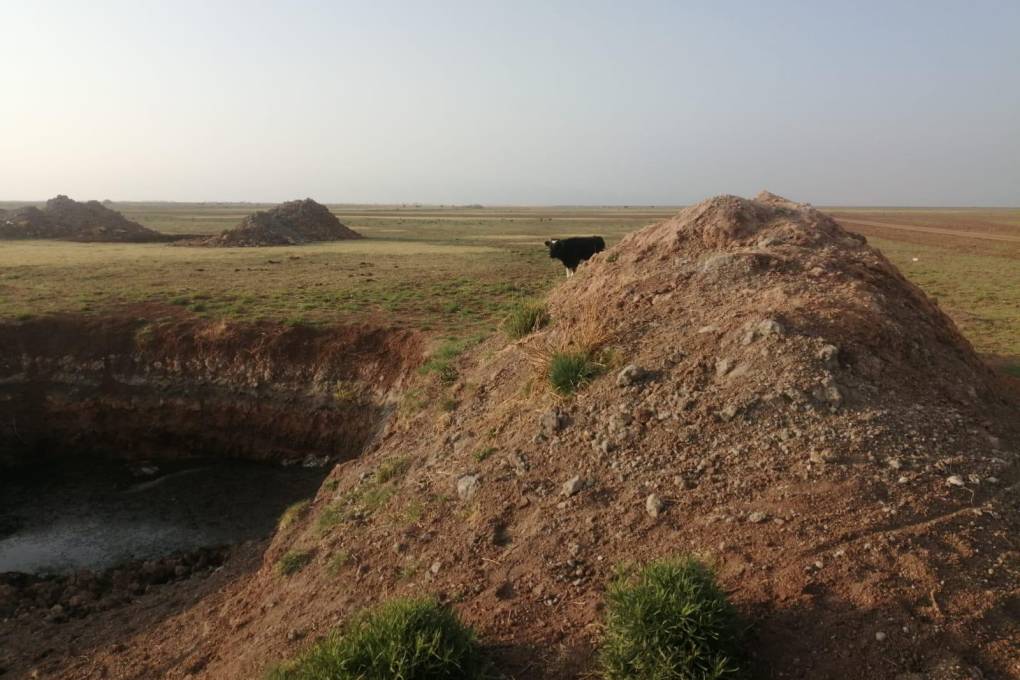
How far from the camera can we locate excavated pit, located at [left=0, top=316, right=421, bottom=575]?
12.2m

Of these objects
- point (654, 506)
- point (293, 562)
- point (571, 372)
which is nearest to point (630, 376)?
point (571, 372)

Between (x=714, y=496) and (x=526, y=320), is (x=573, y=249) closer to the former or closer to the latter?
(x=526, y=320)

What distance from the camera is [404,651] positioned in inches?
141

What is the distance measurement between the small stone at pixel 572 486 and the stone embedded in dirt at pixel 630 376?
1.18 m

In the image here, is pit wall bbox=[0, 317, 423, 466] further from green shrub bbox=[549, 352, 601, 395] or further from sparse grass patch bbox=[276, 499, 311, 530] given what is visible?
green shrub bbox=[549, 352, 601, 395]

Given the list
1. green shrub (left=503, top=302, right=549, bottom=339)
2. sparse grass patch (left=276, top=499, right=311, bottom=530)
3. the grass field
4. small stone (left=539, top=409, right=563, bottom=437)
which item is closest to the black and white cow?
the grass field

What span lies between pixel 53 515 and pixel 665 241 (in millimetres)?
11463

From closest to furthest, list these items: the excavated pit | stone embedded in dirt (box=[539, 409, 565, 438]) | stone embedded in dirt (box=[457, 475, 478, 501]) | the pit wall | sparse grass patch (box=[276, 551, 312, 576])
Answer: stone embedded in dirt (box=[457, 475, 478, 501]) < stone embedded in dirt (box=[539, 409, 565, 438]) < sparse grass patch (box=[276, 551, 312, 576]) < the excavated pit < the pit wall

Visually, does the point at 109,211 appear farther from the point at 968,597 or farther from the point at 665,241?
the point at 968,597

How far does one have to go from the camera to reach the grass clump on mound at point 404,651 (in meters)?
3.55

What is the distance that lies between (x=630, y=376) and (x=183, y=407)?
36.1 feet

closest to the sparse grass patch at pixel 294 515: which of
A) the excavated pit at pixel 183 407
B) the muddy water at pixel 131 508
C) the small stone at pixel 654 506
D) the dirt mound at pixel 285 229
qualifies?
the muddy water at pixel 131 508

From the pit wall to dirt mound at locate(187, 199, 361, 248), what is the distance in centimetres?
2337

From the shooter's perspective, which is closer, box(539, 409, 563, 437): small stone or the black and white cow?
box(539, 409, 563, 437): small stone
